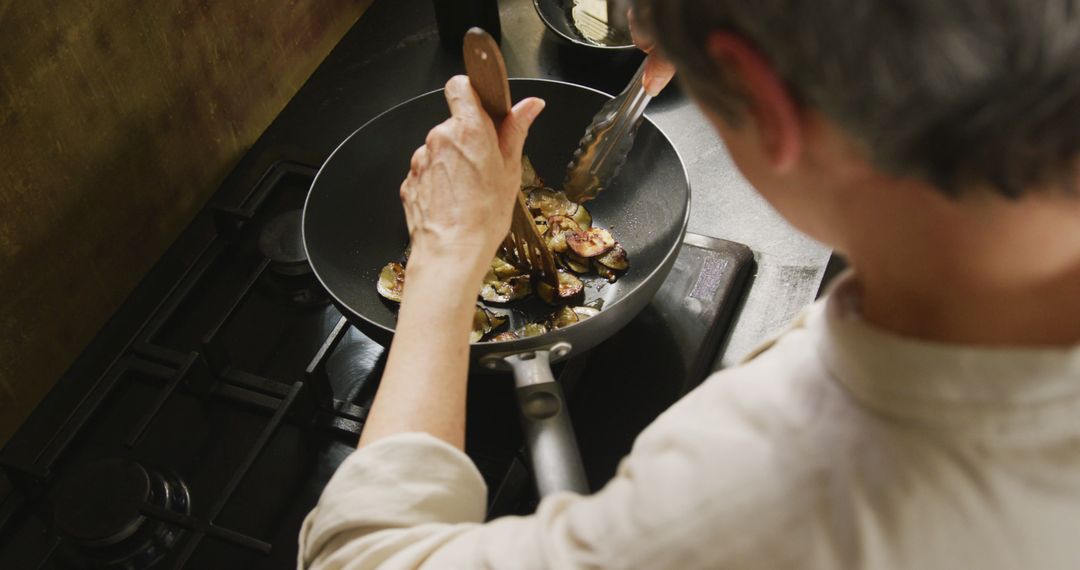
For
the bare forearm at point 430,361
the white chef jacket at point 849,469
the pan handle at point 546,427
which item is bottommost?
the pan handle at point 546,427

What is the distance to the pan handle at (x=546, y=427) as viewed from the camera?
71 centimetres

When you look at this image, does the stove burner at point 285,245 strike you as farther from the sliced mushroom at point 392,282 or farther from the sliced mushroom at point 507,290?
the sliced mushroom at point 507,290

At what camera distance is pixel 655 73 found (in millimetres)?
873

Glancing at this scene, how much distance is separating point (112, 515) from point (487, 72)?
51 centimetres

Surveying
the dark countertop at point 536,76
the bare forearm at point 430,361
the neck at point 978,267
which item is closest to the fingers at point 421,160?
the bare forearm at point 430,361

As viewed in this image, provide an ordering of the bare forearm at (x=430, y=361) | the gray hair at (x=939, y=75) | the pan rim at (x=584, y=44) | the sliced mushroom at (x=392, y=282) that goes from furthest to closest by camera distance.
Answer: the pan rim at (x=584, y=44), the sliced mushroom at (x=392, y=282), the bare forearm at (x=430, y=361), the gray hair at (x=939, y=75)

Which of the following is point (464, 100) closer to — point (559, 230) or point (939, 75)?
point (559, 230)

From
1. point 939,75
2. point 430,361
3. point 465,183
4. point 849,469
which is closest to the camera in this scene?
point 939,75

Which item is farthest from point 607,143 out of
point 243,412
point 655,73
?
point 243,412

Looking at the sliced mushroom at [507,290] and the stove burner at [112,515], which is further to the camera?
the sliced mushroom at [507,290]

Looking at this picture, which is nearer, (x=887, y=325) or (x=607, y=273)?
(x=887, y=325)

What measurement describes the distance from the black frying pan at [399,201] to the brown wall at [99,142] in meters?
0.22

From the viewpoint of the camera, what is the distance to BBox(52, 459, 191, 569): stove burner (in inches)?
32.1

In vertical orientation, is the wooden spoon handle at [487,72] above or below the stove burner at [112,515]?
above
